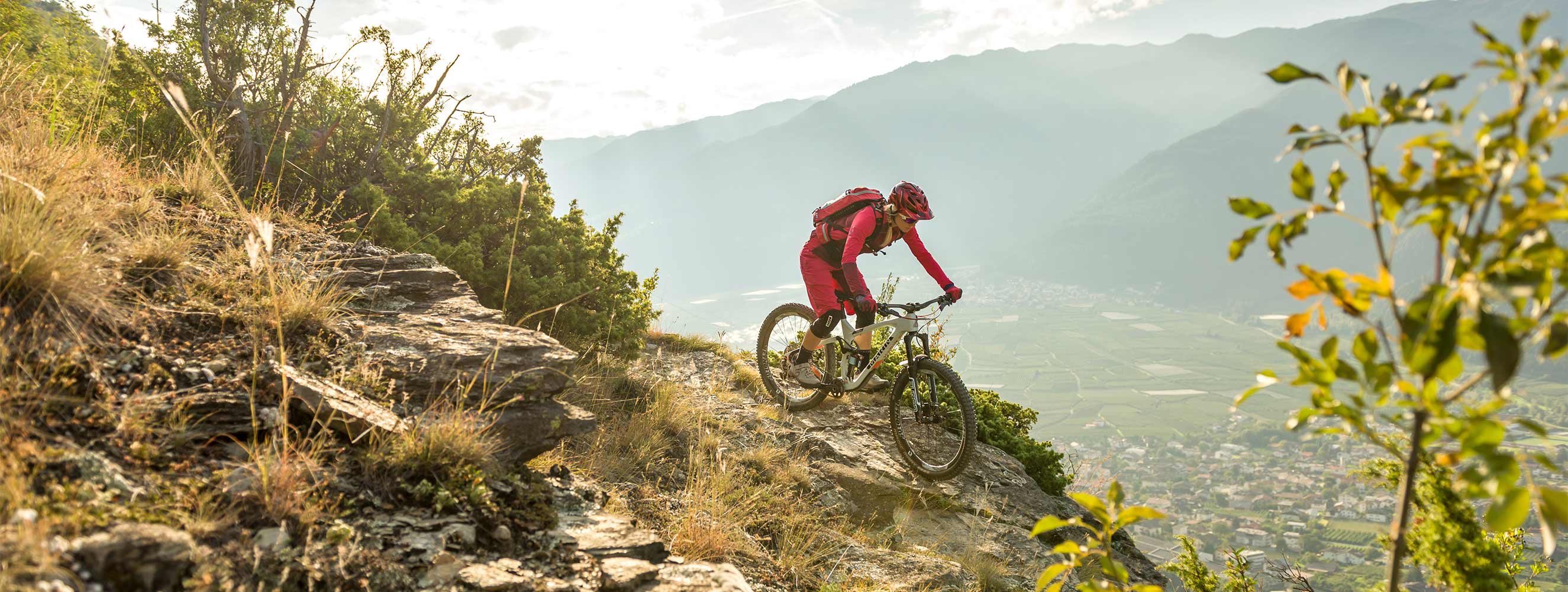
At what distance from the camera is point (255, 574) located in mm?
2432

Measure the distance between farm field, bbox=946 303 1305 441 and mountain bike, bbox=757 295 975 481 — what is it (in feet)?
143

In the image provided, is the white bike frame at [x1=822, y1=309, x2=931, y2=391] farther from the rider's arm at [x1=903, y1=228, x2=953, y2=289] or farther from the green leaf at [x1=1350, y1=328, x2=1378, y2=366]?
the green leaf at [x1=1350, y1=328, x2=1378, y2=366]

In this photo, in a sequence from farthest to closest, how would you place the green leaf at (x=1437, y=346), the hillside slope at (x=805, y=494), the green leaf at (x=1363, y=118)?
the hillside slope at (x=805, y=494)
the green leaf at (x=1363, y=118)
the green leaf at (x=1437, y=346)

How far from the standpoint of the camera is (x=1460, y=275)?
1.18m

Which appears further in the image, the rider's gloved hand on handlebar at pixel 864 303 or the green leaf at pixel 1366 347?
Result: the rider's gloved hand on handlebar at pixel 864 303

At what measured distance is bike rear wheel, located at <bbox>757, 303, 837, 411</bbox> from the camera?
7.95m

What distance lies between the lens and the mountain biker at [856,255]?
6.94 m

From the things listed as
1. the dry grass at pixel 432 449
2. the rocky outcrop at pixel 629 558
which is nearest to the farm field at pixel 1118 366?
the rocky outcrop at pixel 629 558

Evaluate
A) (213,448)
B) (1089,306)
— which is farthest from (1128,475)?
(1089,306)

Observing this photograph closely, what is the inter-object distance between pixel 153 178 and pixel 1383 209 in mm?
7819

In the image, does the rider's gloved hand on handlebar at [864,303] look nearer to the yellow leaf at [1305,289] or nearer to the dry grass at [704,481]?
the dry grass at [704,481]

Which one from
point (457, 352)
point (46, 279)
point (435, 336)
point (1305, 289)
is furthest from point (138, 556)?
point (1305, 289)

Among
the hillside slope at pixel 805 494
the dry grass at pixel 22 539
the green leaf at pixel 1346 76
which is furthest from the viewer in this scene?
the hillside slope at pixel 805 494

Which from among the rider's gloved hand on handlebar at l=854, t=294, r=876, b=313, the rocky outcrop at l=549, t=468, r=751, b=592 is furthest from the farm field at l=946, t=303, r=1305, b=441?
the rocky outcrop at l=549, t=468, r=751, b=592
